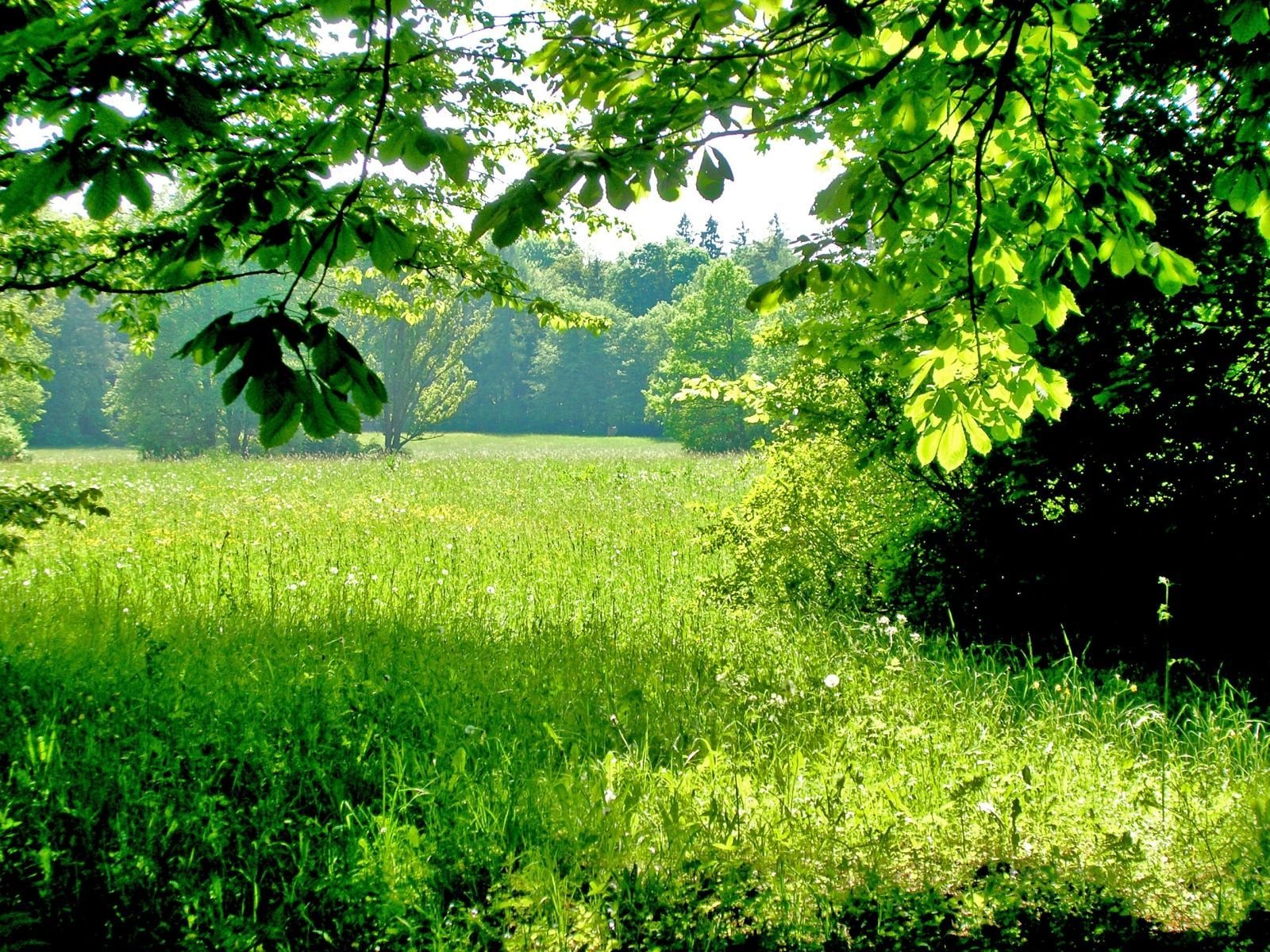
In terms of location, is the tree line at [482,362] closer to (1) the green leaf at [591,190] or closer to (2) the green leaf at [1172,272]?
(1) the green leaf at [591,190]

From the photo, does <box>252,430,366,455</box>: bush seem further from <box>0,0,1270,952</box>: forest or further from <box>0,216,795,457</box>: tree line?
<box>0,0,1270,952</box>: forest

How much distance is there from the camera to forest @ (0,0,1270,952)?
222cm

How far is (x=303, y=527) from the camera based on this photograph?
10.5 metres

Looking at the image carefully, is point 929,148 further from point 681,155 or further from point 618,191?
point 618,191

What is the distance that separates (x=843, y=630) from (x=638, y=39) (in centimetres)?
445

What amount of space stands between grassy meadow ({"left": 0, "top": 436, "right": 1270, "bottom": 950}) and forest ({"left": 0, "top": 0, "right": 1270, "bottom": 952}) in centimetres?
3

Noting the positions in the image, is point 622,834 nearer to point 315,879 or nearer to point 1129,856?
point 315,879

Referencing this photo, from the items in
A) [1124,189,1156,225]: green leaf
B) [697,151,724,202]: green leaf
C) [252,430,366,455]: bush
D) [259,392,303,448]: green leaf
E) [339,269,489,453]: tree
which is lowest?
[252,430,366,455]: bush

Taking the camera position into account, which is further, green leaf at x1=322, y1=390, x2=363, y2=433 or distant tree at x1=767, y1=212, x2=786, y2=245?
distant tree at x1=767, y1=212, x2=786, y2=245

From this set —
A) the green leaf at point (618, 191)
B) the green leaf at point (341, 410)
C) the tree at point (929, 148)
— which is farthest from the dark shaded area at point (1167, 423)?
the green leaf at point (341, 410)

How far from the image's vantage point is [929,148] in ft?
11.7

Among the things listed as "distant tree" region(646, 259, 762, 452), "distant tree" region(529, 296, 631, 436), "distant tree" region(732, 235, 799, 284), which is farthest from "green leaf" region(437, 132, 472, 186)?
"distant tree" region(732, 235, 799, 284)

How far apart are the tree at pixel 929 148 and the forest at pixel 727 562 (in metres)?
0.03

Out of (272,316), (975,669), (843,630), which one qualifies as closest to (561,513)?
(843,630)
